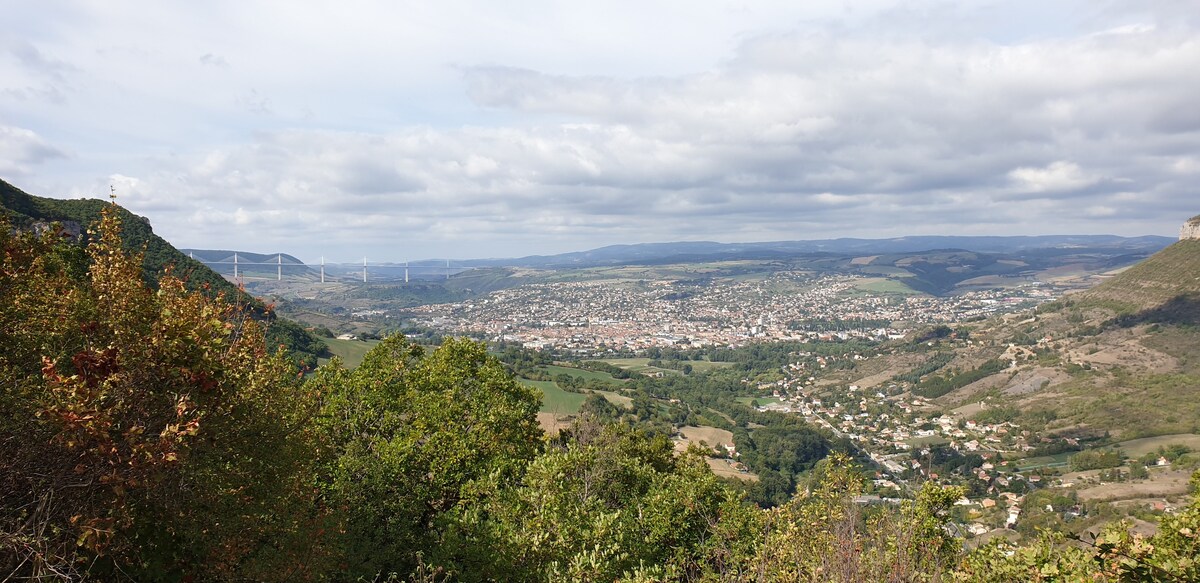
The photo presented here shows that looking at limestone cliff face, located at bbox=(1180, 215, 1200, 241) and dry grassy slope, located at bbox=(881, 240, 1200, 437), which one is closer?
dry grassy slope, located at bbox=(881, 240, 1200, 437)

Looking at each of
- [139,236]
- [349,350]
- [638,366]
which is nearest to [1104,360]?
[638,366]

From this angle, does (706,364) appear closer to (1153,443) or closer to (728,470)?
(728,470)

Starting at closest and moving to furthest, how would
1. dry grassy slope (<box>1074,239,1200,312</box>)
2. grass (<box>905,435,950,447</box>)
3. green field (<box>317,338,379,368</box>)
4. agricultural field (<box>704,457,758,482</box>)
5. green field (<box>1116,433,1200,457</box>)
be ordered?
1. agricultural field (<box>704,457,758,482</box>)
2. green field (<box>1116,433,1200,457</box>)
3. green field (<box>317,338,379,368</box>)
4. grass (<box>905,435,950,447</box>)
5. dry grassy slope (<box>1074,239,1200,312</box>)

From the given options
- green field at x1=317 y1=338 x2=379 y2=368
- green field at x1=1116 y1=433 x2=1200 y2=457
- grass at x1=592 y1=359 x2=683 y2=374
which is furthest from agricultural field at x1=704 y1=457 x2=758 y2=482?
grass at x1=592 y1=359 x2=683 y2=374

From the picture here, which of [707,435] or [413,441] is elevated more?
[413,441]

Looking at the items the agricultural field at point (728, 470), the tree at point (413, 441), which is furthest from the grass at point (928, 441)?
the tree at point (413, 441)

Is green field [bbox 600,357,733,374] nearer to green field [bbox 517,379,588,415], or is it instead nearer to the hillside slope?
green field [bbox 517,379,588,415]

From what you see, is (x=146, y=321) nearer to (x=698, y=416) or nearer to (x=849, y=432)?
(x=698, y=416)
